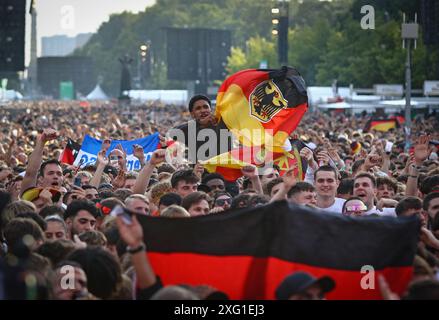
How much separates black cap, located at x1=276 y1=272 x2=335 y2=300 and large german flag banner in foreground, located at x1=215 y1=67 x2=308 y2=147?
7766 mm

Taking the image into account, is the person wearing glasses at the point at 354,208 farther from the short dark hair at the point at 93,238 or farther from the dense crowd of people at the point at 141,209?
the short dark hair at the point at 93,238

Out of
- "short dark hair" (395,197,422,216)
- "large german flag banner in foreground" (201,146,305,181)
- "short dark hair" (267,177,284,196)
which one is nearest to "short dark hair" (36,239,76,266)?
"short dark hair" (395,197,422,216)

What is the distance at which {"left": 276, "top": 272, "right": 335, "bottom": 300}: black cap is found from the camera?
19.8ft

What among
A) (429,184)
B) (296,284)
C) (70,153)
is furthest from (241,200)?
(70,153)

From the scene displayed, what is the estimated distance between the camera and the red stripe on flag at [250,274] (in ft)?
21.4

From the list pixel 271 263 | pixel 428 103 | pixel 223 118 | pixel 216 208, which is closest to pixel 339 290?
pixel 271 263

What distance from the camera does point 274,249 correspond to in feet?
21.6

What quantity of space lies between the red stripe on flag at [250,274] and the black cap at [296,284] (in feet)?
0.93

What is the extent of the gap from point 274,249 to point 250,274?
0.17 metres

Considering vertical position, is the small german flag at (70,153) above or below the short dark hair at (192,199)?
below

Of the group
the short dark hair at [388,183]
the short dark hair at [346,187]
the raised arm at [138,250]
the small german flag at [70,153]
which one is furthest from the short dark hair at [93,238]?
the small german flag at [70,153]

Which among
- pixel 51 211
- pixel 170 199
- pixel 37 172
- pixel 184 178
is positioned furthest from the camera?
pixel 37 172

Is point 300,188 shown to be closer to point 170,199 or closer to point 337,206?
point 337,206

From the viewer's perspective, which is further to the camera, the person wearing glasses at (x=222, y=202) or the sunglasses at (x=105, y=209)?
the person wearing glasses at (x=222, y=202)
